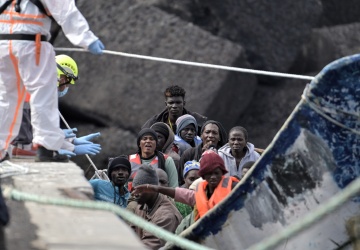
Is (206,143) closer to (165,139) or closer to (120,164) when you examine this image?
(165,139)

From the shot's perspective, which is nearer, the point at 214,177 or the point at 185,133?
the point at 214,177

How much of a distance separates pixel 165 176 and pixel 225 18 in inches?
357

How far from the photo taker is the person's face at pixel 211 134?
11.4m

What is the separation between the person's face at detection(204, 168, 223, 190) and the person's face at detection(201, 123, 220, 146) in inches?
73.7

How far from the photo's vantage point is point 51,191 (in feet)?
24.8

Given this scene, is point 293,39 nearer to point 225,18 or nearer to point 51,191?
point 225,18

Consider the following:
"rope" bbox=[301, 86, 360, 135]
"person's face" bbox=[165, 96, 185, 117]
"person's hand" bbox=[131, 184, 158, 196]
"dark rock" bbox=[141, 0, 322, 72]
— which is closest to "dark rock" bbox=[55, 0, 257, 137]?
"dark rock" bbox=[141, 0, 322, 72]

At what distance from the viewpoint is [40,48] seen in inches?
346

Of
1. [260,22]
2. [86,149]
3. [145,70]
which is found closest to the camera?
[86,149]

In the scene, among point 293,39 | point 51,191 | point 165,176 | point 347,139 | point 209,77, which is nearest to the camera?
point 51,191

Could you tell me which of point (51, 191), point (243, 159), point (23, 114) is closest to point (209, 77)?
point (243, 159)

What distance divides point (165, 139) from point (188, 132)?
339 millimetres

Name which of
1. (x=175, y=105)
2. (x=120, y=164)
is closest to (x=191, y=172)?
(x=120, y=164)

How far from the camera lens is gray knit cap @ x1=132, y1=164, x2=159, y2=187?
10039mm
